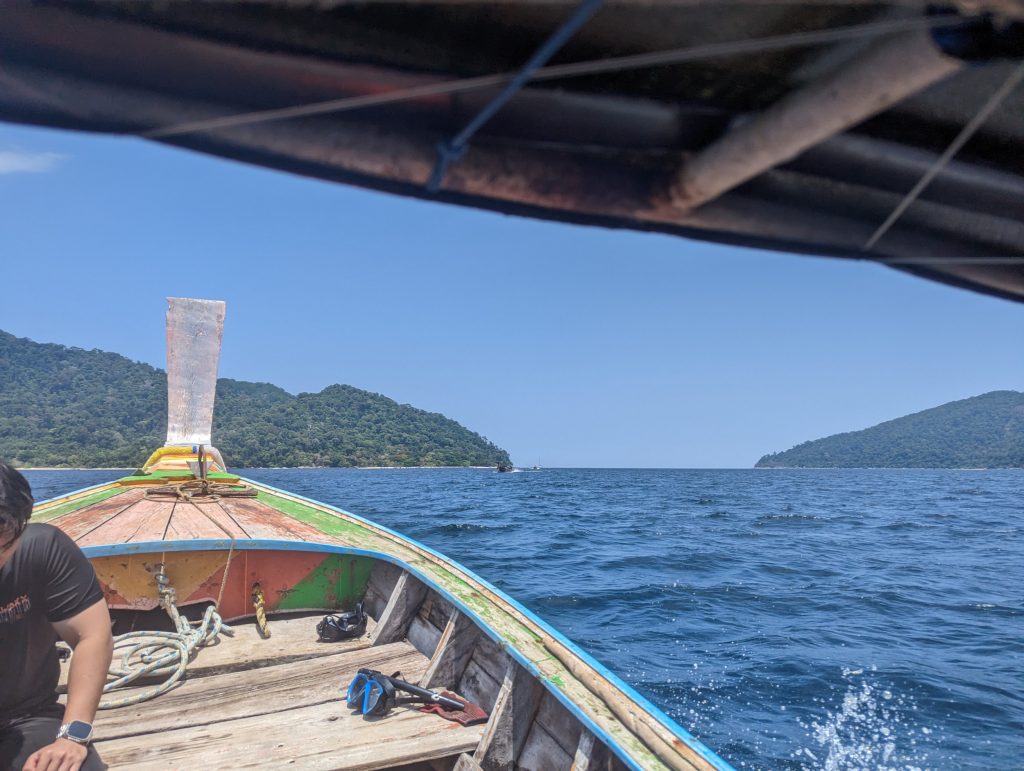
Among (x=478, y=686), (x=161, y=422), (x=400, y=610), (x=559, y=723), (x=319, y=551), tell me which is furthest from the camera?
(x=161, y=422)

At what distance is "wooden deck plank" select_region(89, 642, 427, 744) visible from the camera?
3.26 metres

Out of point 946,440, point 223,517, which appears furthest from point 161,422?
point 946,440

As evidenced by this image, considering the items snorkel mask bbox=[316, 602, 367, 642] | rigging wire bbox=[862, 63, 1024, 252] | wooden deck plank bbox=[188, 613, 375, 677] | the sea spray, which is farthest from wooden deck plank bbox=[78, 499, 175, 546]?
the sea spray

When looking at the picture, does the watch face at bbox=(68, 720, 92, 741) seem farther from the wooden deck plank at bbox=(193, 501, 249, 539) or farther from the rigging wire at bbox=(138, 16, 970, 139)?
the wooden deck plank at bbox=(193, 501, 249, 539)

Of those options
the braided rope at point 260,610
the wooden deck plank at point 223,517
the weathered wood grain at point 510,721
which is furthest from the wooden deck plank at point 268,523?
the weathered wood grain at point 510,721

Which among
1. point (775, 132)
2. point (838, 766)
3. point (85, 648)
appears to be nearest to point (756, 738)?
point (838, 766)

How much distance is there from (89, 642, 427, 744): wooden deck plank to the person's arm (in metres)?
1.22

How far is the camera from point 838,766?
469 centimetres

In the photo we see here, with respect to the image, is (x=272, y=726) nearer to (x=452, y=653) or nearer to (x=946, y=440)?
(x=452, y=653)

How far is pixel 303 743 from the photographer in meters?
3.02

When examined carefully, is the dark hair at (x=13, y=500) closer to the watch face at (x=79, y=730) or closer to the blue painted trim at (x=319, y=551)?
the watch face at (x=79, y=730)

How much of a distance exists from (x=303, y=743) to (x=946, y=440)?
Result: 16309 cm

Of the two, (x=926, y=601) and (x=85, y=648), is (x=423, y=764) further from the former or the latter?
(x=926, y=601)

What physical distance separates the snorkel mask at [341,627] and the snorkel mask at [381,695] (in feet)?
3.13
